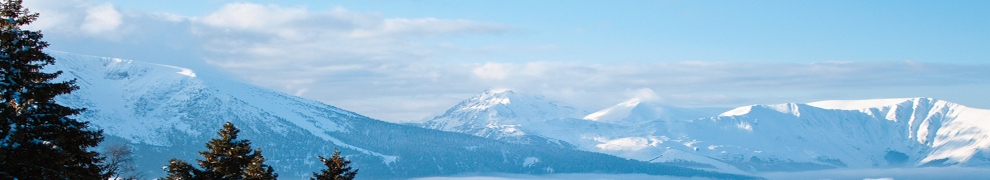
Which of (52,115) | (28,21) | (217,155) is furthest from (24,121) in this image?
(217,155)

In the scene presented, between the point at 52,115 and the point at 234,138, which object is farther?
the point at 234,138

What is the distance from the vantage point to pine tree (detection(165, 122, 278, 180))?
50.0m

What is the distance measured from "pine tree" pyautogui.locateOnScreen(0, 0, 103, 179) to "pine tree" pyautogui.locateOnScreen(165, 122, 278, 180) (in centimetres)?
1993

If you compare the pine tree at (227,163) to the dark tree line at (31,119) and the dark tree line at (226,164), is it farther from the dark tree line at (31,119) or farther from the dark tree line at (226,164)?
the dark tree line at (31,119)

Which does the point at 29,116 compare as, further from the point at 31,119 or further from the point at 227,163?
the point at 227,163

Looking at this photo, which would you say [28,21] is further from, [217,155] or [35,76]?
[217,155]

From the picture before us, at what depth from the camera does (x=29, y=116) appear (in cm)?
2880

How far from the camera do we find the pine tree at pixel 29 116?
2830cm

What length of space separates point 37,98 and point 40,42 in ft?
5.47

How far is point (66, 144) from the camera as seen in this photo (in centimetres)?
2977

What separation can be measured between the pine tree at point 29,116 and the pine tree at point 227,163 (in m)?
19.9

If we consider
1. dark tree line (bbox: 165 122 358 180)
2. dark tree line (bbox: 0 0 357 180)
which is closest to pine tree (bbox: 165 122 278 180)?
dark tree line (bbox: 165 122 358 180)

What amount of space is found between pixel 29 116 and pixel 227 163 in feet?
70.4

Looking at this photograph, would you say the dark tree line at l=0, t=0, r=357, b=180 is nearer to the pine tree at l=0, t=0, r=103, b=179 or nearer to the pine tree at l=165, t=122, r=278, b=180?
the pine tree at l=0, t=0, r=103, b=179
